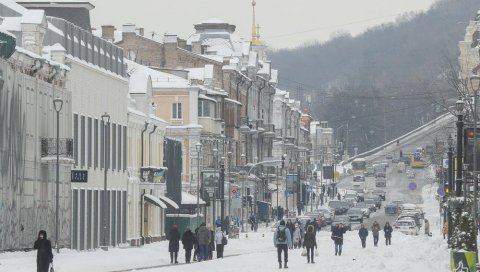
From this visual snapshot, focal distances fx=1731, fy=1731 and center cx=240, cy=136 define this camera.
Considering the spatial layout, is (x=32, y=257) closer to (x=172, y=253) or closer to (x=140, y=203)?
(x=172, y=253)

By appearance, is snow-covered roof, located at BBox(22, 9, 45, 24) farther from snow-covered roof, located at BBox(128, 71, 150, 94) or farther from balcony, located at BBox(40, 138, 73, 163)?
snow-covered roof, located at BBox(128, 71, 150, 94)

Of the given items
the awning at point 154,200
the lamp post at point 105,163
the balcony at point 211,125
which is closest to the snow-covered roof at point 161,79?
the balcony at point 211,125

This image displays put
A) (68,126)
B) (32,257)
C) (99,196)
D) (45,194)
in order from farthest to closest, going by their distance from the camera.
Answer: (99,196), (68,126), (45,194), (32,257)

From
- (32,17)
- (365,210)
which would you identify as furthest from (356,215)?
(32,17)

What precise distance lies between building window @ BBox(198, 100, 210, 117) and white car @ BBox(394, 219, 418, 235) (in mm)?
15804

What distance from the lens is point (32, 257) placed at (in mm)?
57656

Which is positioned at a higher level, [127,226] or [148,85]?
[148,85]

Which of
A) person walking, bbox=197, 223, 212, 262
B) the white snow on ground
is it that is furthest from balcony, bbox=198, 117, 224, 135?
person walking, bbox=197, 223, 212, 262

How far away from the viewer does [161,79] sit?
387ft

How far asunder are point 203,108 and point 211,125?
214 centimetres

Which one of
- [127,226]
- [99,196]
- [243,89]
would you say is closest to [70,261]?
[99,196]

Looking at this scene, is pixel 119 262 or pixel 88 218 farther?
pixel 88 218

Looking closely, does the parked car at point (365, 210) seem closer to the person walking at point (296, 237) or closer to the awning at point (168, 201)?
the awning at point (168, 201)

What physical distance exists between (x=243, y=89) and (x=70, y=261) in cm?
9329
